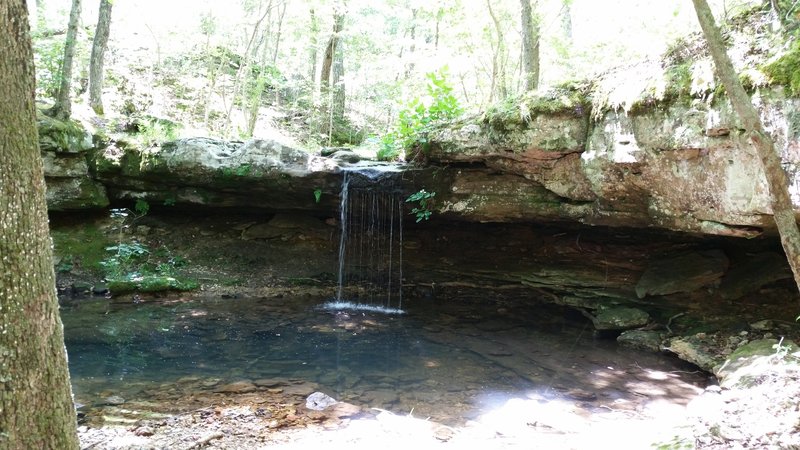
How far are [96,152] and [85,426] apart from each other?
7169 millimetres

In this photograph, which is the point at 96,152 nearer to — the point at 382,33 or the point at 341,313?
the point at 341,313

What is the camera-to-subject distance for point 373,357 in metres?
6.92

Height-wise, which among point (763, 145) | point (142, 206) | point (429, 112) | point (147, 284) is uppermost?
point (429, 112)

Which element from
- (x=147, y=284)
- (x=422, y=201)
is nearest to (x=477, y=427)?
(x=422, y=201)

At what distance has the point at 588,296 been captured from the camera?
934 centimetres

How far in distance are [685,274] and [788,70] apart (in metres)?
4.40

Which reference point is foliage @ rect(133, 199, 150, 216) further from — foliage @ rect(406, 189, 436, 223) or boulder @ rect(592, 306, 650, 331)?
boulder @ rect(592, 306, 650, 331)

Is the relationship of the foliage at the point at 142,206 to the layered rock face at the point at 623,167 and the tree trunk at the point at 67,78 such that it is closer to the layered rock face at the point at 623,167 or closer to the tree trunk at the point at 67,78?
the tree trunk at the point at 67,78

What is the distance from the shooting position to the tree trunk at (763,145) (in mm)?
3570

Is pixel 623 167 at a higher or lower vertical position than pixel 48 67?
lower

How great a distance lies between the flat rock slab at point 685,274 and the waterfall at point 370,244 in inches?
183

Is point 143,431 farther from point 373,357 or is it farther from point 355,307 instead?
point 355,307

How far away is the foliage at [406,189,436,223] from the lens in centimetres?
913

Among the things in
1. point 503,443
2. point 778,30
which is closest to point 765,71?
point 778,30
